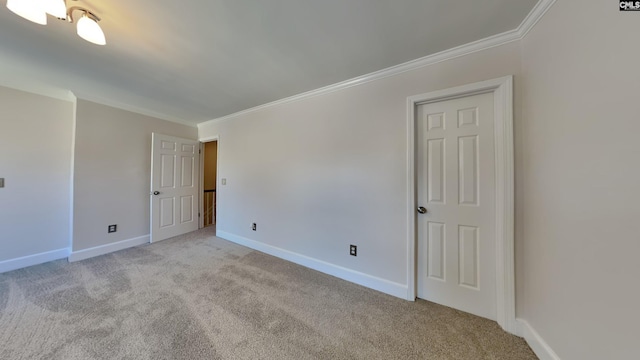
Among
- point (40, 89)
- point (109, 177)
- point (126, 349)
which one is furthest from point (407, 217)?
point (40, 89)

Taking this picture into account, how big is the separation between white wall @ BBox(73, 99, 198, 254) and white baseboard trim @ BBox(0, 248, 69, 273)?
0.33 meters

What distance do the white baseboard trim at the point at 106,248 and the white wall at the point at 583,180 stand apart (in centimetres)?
481

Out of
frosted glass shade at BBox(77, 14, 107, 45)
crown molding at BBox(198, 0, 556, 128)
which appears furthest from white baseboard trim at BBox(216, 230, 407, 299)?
frosted glass shade at BBox(77, 14, 107, 45)

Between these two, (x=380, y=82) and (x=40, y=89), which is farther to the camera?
(x=40, y=89)

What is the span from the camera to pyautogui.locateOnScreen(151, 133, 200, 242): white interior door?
3402mm

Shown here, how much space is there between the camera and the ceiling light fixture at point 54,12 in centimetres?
109

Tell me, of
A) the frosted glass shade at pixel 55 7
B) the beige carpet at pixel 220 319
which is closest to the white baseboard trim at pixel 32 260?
the beige carpet at pixel 220 319

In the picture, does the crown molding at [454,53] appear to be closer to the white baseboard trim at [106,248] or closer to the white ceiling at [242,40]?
the white ceiling at [242,40]

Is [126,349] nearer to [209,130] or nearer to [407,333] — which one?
[407,333]

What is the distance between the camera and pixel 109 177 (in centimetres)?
303

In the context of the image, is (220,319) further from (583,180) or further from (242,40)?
(583,180)

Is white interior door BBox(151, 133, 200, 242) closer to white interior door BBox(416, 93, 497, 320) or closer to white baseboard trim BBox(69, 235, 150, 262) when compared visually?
white baseboard trim BBox(69, 235, 150, 262)

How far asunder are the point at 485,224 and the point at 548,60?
1.17 m

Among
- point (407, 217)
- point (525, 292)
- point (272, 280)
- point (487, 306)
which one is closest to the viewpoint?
point (525, 292)
